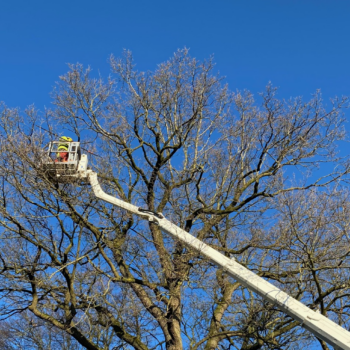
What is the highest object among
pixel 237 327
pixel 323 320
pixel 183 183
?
pixel 183 183

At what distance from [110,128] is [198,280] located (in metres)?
5.07

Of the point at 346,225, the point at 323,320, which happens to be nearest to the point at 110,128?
the point at 346,225

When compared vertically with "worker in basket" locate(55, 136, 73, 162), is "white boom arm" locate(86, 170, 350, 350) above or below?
below

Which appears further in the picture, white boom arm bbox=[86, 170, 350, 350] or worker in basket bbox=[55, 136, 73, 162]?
worker in basket bbox=[55, 136, 73, 162]

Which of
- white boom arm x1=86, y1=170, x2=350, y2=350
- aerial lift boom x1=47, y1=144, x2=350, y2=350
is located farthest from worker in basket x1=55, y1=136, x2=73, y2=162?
white boom arm x1=86, y1=170, x2=350, y2=350

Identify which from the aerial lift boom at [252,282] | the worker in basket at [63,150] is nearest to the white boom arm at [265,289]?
the aerial lift boom at [252,282]

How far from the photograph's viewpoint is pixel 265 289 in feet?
24.4

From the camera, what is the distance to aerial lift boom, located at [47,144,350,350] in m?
6.70

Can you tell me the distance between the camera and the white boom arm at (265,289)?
6.68 m

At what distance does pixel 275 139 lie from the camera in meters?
10.6

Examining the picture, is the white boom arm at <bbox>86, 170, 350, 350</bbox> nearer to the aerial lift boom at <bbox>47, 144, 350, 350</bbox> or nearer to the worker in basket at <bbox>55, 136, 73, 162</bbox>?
the aerial lift boom at <bbox>47, 144, 350, 350</bbox>

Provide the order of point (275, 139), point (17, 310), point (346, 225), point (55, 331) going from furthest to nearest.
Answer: point (55, 331) → point (275, 139) → point (17, 310) → point (346, 225)

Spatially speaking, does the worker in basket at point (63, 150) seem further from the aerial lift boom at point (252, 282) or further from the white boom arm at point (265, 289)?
the white boom arm at point (265, 289)

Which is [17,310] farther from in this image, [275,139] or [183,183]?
[275,139]
